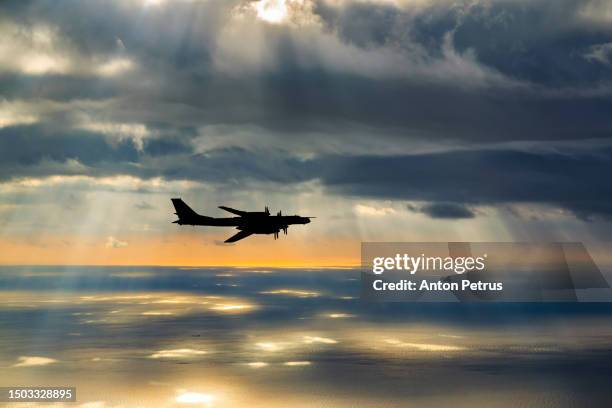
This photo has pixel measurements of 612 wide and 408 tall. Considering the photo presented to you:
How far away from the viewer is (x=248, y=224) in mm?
199125

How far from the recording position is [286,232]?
198 m

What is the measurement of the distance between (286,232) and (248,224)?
486 inches
